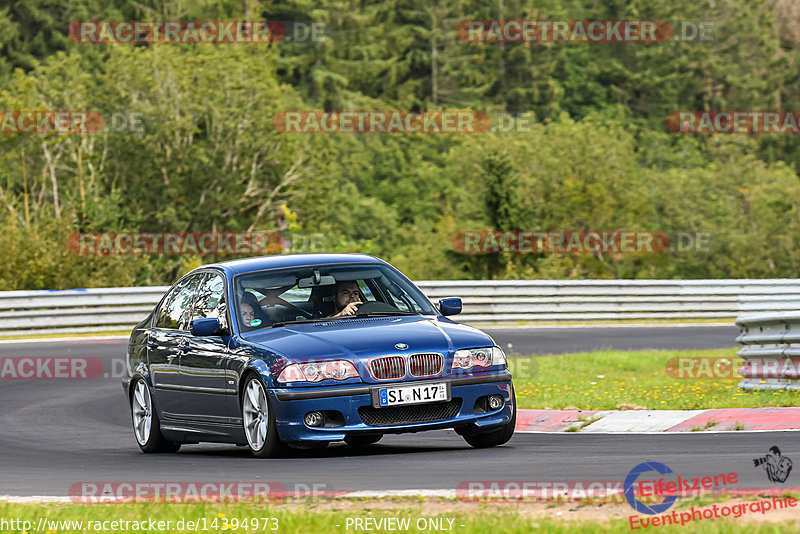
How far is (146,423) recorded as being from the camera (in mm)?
11641

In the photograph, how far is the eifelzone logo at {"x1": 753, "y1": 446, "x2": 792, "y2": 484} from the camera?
745 centimetres

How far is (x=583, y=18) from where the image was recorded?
92812 mm

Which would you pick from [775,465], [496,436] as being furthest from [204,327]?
[775,465]

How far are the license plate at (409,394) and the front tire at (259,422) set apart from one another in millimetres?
789

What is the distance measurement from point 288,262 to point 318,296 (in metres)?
0.45

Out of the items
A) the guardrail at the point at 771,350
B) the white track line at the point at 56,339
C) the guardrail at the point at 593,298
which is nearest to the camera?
the guardrail at the point at 771,350

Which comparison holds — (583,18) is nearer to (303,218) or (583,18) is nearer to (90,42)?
(90,42)
